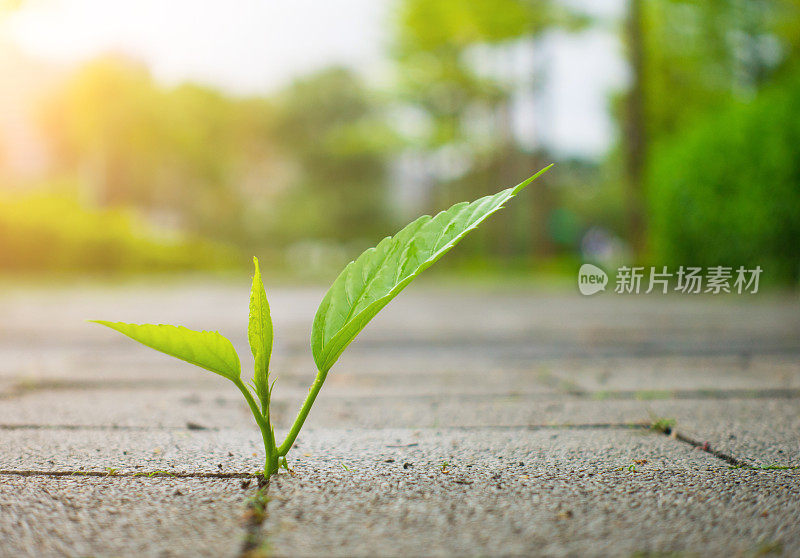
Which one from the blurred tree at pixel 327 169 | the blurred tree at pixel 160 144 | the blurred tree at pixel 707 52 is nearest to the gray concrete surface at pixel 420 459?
the blurred tree at pixel 707 52

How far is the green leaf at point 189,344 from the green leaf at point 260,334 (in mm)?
36

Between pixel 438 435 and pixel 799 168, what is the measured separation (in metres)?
7.73

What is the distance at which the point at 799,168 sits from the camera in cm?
784

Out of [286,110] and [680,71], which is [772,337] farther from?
[286,110]

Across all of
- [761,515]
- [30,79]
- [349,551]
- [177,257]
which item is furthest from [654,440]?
[30,79]

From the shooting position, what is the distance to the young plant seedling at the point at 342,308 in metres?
0.98

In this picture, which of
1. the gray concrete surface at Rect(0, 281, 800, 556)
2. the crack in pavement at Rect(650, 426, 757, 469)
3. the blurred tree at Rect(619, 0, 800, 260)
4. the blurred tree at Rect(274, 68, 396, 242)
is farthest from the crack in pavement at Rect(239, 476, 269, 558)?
the blurred tree at Rect(274, 68, 396, 242)

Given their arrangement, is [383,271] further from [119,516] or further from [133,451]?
[133,451]

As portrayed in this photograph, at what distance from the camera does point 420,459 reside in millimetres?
1273

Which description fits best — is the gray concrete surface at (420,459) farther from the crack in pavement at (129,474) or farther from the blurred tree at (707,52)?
the blurred tree at (707,52)

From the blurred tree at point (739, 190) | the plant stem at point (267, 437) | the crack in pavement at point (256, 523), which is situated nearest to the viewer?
the crack in pavement at point (256, 523)

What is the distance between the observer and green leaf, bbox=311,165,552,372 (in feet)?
3.23

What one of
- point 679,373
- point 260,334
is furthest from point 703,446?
point 679,373

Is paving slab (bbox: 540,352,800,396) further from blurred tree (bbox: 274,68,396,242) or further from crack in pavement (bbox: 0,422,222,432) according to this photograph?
blurred tree (bbox: 274,68,396,242)
